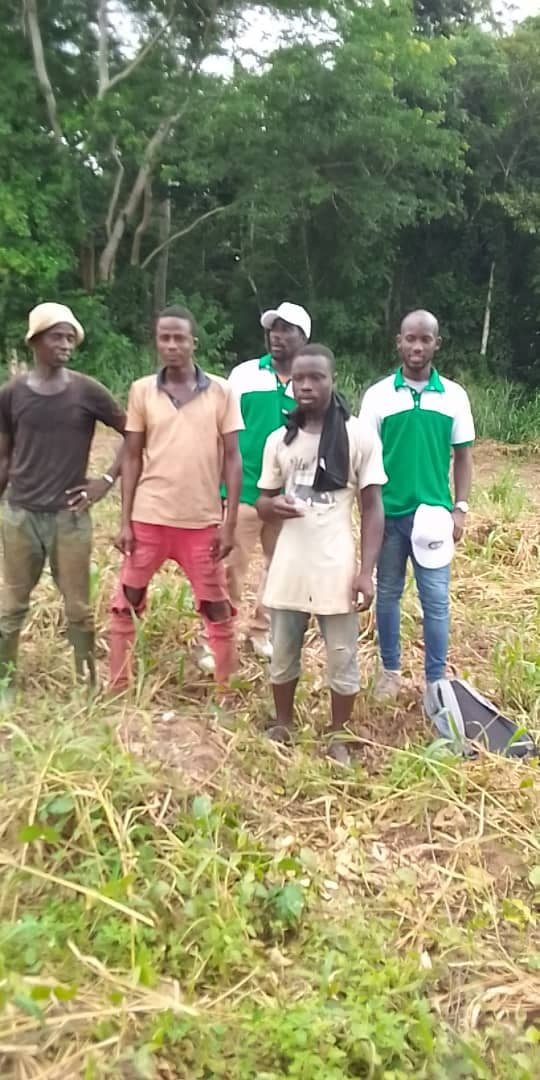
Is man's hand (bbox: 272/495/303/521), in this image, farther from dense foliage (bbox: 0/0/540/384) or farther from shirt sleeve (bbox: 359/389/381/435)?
dense foliage (bbox: 0/0/540/384)

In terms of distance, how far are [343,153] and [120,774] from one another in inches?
539

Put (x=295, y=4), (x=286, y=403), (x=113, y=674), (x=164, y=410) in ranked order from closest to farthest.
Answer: (x=164, y=410), (x=113, y=674), (x=286, y=403), (x=295, y=4)

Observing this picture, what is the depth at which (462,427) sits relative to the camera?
11.0 feet

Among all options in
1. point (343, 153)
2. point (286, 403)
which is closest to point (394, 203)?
point (343, 153)

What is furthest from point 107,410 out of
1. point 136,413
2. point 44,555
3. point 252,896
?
point 252,896

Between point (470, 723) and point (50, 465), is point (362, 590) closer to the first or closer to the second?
point (470, 723)

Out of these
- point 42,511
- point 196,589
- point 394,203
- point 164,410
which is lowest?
point 196,589

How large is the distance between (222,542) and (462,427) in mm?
1029

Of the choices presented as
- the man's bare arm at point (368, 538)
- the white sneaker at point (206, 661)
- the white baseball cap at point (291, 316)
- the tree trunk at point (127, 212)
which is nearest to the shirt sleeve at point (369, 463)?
the man's bare arm at point (368, 538)

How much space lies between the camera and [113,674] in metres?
3.47

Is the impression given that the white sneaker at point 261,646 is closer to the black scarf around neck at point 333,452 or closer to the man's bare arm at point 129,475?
the man's bare arm at point 129,475

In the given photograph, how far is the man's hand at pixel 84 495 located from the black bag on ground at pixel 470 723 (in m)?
1.51

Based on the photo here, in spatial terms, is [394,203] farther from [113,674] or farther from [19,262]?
[113,674]

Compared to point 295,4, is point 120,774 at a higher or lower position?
lower
